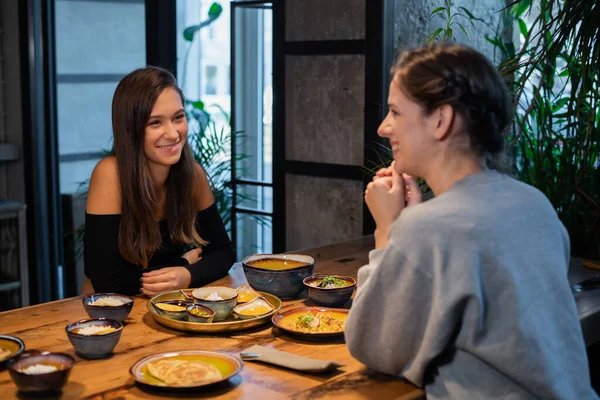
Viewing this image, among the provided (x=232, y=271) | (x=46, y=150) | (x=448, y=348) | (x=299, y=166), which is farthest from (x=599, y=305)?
(x=46, y=150)

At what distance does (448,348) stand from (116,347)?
2.47ft

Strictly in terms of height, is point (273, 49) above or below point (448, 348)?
above

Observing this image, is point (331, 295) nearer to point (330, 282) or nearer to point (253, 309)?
point (330, 282)

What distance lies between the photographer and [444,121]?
5.13ft

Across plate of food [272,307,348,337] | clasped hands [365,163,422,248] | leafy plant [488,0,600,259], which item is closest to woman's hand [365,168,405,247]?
clasped hands [365,163,422,248]

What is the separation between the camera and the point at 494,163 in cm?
164

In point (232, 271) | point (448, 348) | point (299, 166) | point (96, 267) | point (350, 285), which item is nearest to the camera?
point (448, 348)

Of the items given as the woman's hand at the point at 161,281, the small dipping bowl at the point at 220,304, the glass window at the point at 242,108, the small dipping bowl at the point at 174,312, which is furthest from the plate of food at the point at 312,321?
the glass window at the point at 242,108

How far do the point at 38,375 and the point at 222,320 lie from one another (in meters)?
0.57

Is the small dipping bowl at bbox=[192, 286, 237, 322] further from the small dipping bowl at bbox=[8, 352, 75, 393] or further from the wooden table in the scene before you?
the small dipping bowl at bbox=[8, 352, 75, 393]

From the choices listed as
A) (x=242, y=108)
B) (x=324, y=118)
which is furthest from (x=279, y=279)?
(x=242, y=108)

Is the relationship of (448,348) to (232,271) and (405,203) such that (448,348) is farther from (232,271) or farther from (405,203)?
(232,271)

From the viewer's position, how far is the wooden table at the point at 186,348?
5.07ft

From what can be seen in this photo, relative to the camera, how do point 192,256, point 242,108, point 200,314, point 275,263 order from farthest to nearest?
1. point 242,108
2. point 192,256
3. point 275,263
4. point 200,314
